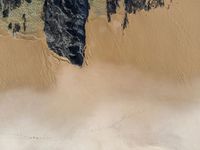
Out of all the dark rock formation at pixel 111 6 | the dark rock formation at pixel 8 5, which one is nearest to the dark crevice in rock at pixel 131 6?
the dark rock formation at pixel 111 6

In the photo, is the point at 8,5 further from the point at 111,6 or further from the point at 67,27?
the point at 111,6

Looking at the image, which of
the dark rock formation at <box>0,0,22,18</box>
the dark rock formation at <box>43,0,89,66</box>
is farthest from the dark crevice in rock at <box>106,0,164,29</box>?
the dark rock formation at <box>0,0,22,18</box>

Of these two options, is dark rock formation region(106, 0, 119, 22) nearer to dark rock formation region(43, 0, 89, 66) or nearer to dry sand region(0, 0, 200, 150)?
dry sand region(0, 0, 200, 150)

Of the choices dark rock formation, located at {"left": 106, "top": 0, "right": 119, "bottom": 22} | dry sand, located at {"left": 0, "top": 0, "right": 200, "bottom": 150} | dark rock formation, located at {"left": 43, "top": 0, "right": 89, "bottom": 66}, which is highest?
dark rock formation, located at {"left": 106, "top": 0, "right": 119, "bottom": 22}

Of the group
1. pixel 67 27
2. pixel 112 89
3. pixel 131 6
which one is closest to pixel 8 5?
pixel 67 27

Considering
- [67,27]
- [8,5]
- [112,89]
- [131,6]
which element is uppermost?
[131,6]

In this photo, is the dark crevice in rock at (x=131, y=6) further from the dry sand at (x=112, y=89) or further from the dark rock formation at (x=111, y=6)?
the dry sand at (x=112, y=89)
